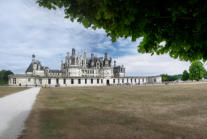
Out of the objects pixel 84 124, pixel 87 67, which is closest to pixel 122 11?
pixel 84 124

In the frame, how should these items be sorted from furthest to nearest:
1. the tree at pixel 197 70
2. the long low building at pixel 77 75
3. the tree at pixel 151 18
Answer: the tree at pixel 197 70, the long low building at pixel 77 75, the tree at pixel 151 18

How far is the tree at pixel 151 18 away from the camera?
2637 mm

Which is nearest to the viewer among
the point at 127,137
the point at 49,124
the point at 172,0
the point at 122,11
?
the point at 172,0

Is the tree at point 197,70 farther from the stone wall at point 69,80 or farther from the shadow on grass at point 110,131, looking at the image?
the shadow on grass at point 110,131

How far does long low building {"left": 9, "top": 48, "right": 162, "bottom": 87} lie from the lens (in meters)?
58.4

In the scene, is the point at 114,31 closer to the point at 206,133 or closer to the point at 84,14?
the point at 84,14

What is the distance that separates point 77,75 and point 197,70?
55703 millimetres

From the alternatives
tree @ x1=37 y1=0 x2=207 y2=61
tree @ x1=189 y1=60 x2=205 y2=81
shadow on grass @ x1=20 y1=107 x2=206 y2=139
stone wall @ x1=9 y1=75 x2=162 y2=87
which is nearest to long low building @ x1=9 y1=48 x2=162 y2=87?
stone wall @ x1=9 y1=75 x2=162 y2=87

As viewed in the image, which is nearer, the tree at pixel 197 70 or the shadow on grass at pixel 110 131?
the shadow on grass at pixel 110 131

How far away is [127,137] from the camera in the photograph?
14.9 feet

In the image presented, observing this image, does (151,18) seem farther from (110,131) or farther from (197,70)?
(197,70)

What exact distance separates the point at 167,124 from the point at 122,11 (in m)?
4.90

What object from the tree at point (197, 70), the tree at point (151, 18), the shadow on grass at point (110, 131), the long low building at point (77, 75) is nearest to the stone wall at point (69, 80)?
the long low building at point (77, 75)

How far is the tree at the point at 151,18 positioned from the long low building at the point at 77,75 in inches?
2175
